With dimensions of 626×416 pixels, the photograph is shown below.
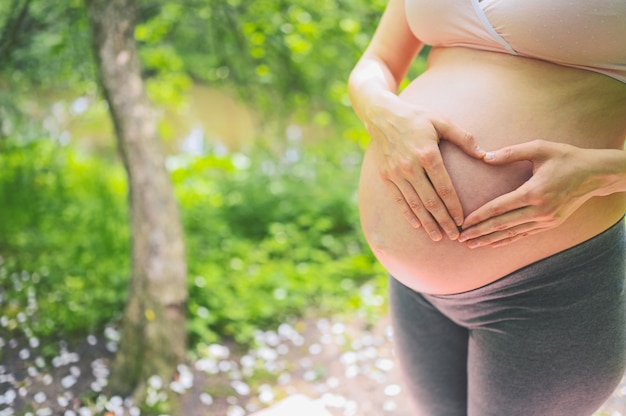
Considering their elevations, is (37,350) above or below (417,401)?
below

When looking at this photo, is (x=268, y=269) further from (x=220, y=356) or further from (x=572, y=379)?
(x=572, y=379)

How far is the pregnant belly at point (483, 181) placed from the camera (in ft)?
3.45

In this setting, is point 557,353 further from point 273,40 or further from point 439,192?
point 273,40

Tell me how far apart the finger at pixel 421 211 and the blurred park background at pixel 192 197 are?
1.61m

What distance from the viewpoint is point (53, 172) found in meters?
3.67

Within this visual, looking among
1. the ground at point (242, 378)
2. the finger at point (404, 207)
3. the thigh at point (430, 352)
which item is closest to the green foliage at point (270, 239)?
the ground at point (242, 378)

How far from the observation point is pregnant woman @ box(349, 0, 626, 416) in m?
1.00

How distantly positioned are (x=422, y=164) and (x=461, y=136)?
10 cm

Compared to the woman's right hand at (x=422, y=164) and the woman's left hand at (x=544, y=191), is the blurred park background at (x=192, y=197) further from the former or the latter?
the woman's left hand at (x=544, y=191)

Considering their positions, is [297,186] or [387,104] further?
[297,186]

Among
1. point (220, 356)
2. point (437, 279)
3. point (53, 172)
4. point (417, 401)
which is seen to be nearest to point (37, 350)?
point (220, 356)

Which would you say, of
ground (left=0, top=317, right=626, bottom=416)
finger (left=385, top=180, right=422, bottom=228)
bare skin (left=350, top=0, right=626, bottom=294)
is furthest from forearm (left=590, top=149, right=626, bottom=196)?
ground (left=0, top=317, right=626, bottom=416)

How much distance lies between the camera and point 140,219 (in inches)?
95.3

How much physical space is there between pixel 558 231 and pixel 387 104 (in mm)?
399
